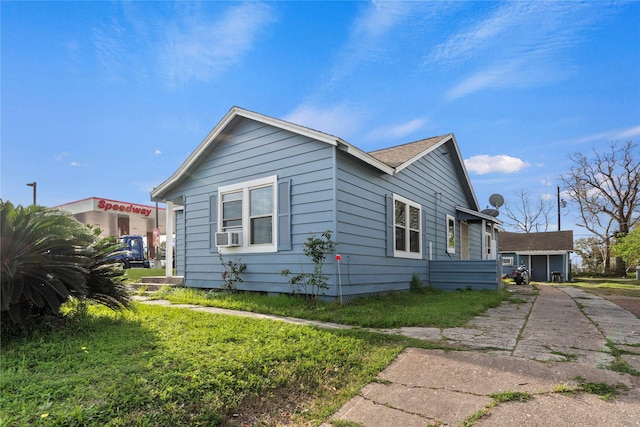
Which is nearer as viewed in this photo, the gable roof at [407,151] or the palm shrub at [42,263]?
the palm shrub at [42,263]

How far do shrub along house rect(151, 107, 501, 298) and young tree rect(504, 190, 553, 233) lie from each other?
3081 centimetres

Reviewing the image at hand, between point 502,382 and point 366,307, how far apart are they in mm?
3620

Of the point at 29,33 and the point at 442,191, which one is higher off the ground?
the point at 29,33

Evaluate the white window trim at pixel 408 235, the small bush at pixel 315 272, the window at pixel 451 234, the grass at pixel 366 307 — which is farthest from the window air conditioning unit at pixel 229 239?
the window at pixel 451 234

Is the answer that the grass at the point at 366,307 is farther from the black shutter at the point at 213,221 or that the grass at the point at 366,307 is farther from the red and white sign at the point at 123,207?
the red and white sign at the point at 123,207

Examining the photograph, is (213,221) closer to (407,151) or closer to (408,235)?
(408,235)

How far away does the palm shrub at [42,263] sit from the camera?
353 centimetres

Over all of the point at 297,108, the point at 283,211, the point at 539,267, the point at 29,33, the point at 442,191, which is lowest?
the point at 539,267

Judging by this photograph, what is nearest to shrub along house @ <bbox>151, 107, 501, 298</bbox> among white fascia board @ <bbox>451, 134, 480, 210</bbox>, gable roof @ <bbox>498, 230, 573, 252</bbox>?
white fascia board @ <bbox>451, 134, 480, 210</bbox>

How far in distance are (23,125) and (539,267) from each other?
1187 inches

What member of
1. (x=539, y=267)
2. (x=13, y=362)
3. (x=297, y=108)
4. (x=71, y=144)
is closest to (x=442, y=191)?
(x=297, y=108)

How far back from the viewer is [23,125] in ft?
18.1

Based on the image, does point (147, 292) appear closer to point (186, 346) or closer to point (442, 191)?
point (186, 346)

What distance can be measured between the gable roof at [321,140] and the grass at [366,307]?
2840 mm
